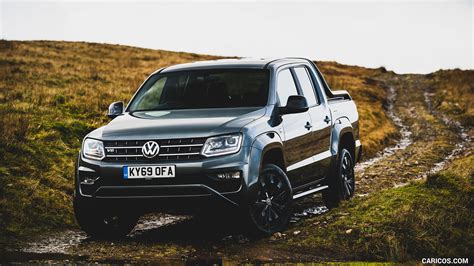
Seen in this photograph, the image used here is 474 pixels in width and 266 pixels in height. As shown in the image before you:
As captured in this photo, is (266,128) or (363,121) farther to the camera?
(363,121)

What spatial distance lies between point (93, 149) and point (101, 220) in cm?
85

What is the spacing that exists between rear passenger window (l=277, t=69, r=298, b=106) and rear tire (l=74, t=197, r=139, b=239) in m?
2.26

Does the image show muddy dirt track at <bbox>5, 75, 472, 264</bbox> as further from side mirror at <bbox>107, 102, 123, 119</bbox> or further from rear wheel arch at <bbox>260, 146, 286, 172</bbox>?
side mirror at <bbox>107, 102, 123, 119</bbox>

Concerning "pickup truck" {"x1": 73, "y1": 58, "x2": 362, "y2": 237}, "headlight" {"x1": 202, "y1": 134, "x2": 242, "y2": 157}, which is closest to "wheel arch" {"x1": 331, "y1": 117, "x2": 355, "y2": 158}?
"pickup truck" {"x1": 73, "y1": 58, "x2": 362, "y2": 237}

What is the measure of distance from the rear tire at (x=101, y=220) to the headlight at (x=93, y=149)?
48 cm

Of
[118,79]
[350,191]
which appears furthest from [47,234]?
[118,79]

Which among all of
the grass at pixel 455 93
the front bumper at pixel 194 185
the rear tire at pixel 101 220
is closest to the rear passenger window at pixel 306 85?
the front bumper at pixel 194 185

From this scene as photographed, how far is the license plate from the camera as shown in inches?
287

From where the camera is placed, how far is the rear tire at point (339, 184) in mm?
9922

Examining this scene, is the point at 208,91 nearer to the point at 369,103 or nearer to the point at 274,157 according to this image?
the point at 274,157

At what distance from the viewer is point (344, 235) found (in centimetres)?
776

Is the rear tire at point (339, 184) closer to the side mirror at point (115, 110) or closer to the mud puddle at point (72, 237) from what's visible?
the mud puddle at point (72, 237)

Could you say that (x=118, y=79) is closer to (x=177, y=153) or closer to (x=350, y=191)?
(x=350, y=191)

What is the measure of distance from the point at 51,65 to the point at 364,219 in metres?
25.7
